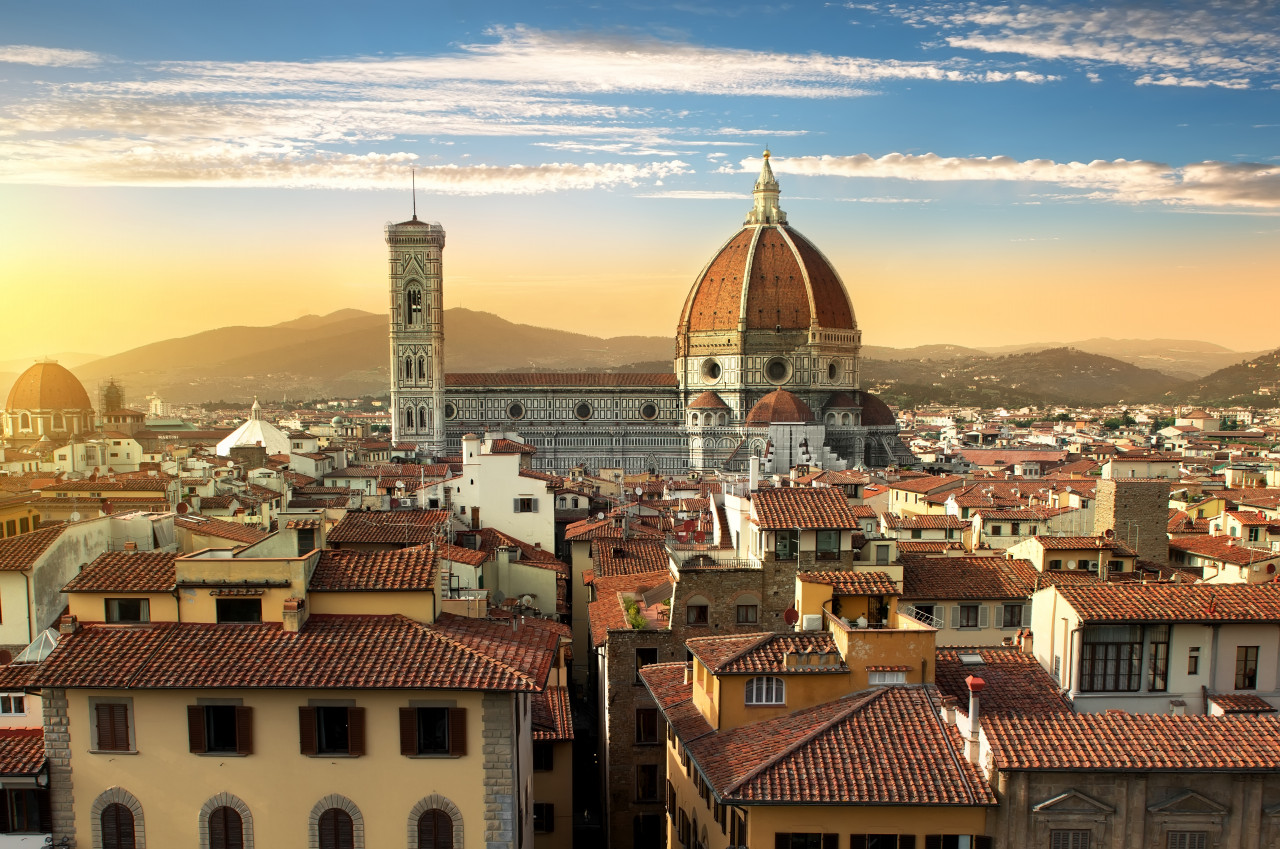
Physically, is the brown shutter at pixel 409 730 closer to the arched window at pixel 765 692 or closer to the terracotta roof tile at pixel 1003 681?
the arched window at pixel 765 692

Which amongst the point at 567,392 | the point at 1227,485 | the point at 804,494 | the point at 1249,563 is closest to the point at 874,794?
the point at 804,494

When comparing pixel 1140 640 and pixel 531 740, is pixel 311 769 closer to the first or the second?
pixel 531 740

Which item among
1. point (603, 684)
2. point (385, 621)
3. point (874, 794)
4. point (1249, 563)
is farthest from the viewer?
point (1249, 563)

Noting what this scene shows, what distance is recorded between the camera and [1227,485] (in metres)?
65.4

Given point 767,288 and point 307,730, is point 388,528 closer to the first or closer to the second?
point 307,730

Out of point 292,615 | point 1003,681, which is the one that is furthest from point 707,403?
point 292,615

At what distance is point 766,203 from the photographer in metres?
135

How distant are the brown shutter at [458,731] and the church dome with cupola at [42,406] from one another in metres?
79.6

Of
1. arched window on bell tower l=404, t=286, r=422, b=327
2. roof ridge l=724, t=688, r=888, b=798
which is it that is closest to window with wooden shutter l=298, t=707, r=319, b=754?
roof ridge l=724, t=688, r=888, b=798

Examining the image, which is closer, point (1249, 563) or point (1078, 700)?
point (1078, 700)

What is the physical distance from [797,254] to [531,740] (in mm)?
113716

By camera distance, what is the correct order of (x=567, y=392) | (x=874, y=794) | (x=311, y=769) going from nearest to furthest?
(x=874, y=794), (x=311, y=769), (x=567, y=392)

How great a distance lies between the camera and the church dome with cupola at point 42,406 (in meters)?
84.6

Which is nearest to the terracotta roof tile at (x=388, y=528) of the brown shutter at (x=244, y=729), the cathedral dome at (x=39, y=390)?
the brown shutter at (x=244, y=729)
